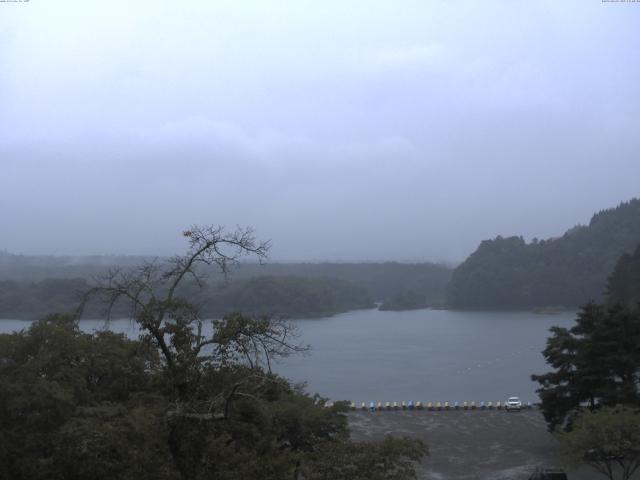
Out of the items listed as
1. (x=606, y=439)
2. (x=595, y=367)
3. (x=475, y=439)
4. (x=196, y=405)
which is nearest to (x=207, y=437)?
(x=196, y=405)

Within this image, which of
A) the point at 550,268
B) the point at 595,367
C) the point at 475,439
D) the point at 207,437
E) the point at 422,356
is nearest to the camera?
the point at 207,437

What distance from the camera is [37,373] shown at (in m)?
8.27

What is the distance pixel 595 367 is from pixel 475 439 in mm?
2932

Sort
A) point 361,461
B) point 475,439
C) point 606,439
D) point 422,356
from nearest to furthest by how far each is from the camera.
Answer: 1. point 361,461
2. point 606,439
3. point 475,439
4. point 422,356

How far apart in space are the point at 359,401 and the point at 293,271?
6379 centimetres

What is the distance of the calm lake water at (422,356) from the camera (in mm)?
25234

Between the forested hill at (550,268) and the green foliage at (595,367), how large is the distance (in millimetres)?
44302

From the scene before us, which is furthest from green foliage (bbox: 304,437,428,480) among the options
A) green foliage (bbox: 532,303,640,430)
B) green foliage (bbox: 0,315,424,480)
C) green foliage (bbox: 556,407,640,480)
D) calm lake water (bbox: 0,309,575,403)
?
calm lake water (bbox: 0,309,575,403)

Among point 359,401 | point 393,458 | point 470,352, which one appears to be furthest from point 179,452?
point 470,352

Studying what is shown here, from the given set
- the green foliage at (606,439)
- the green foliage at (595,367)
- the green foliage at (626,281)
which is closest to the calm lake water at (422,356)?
the green foliage at (626,281)

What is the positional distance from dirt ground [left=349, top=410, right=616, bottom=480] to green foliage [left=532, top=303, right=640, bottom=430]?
0.93 meters

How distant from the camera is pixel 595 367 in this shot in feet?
41.5

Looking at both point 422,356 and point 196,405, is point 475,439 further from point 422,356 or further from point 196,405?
point 422,356

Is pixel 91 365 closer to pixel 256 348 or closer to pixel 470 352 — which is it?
pixel 256 348
